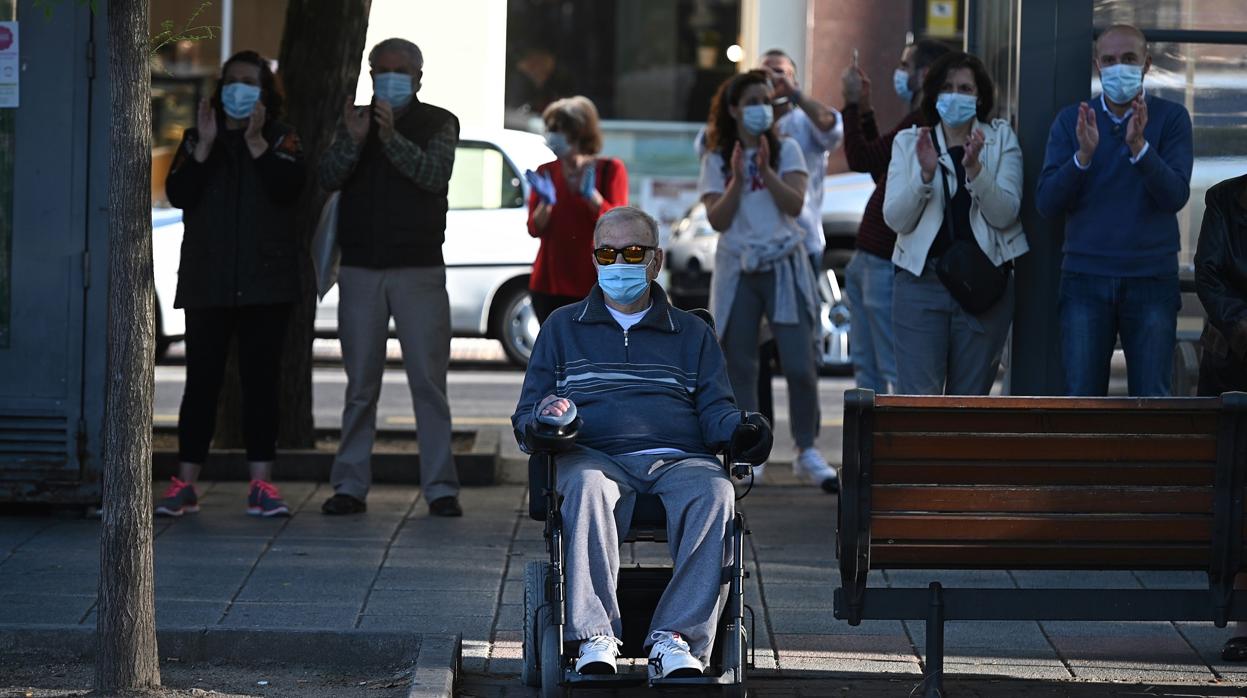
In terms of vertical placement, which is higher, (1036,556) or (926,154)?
(926,154)

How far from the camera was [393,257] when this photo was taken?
7941mm

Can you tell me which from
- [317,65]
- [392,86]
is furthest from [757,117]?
[317,65]

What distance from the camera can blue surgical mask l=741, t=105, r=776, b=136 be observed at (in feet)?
28.2

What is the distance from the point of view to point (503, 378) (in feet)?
48.6

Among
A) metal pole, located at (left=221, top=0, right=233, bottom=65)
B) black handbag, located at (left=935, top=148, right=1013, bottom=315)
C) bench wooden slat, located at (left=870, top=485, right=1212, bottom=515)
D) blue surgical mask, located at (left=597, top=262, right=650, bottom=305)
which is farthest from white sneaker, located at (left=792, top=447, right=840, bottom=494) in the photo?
metal pole, located at (left=221, top=0, right=233, bottom=65)

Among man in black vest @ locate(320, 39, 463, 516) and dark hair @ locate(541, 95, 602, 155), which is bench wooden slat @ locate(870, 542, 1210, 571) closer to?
man in black vest @ locate(320, 39, 463, 516)

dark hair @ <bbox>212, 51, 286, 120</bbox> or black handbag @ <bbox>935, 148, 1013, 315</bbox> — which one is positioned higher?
dark hair @ <bbox>212, 51, 286, 120</bbox>

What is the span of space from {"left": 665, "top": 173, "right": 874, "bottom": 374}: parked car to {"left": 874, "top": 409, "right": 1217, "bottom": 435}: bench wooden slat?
9.16 meters

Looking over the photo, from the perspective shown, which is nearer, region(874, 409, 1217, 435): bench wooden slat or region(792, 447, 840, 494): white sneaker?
region(874, 409, 1217, 435): bench wooden slat

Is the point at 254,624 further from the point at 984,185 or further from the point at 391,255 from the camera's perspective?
the point at 984,185

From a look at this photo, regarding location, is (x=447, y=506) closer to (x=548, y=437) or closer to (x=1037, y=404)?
(x=548, y=437)

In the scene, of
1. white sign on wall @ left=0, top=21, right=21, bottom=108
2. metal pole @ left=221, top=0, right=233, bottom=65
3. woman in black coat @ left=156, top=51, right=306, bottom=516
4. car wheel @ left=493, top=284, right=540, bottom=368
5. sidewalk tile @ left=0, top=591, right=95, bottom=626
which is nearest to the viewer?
sidewalk tile @ left=0, top=591, right=95, bottom=626

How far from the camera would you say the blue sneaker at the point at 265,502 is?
312 inches

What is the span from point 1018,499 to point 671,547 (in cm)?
96
